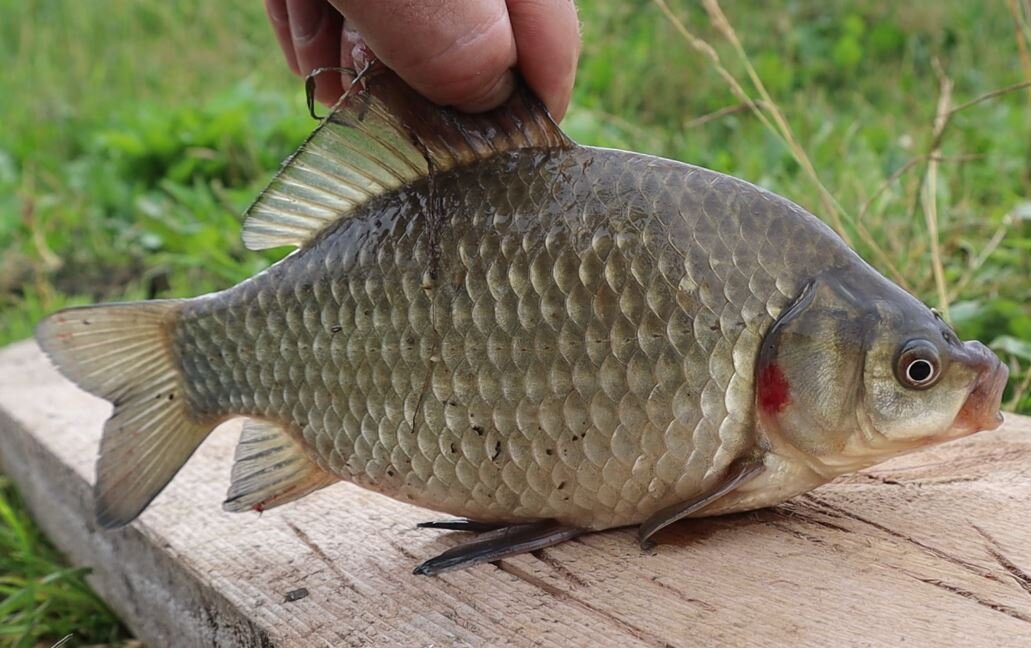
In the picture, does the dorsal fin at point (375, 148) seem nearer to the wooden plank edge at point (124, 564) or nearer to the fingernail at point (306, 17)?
the fingernail at point (306, 17)

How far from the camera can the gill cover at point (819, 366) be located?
4.88ft

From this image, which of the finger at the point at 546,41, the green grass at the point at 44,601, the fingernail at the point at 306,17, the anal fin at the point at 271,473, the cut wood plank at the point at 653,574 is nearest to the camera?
the cut wood plank at the point at 653,574

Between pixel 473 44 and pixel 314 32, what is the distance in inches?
25.1

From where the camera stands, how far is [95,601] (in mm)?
2578

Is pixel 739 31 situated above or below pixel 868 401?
above

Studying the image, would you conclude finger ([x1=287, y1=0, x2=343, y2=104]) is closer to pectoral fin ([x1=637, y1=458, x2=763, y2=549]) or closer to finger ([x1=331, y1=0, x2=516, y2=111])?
finger ([x1=331, y1=0, x2=516, y2=111])

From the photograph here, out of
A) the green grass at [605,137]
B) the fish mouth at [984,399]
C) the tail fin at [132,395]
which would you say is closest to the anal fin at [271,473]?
the tail fin at [132,395]

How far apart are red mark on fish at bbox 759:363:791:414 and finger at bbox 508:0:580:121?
57 centimetres

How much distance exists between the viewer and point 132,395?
1.91 meters

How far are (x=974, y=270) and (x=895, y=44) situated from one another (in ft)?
13.3

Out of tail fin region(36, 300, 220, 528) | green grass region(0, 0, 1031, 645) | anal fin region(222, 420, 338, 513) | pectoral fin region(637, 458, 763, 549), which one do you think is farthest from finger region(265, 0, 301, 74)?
pectoral fin region(637, 458, 763, 549)

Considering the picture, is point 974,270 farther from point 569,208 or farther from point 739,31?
point 739,31

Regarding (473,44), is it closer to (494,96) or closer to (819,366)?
(494,96)

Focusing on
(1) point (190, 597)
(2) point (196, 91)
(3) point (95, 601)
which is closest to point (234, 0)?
(2) point (196, 91)
